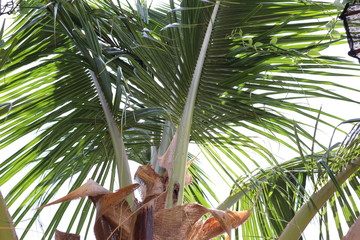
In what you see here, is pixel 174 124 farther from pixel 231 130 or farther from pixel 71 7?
pixel 71 7

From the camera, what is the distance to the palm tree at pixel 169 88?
1452mm

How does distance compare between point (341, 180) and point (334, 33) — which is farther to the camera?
point (341, 180)

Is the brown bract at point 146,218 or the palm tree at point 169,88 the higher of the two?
the palm tree at point 169,88

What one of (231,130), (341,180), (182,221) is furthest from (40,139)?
(341,180)

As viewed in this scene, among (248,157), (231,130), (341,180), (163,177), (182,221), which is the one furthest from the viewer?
(248,157)

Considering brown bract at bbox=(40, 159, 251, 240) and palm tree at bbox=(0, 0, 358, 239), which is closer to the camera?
brown bract at bbox=(40, 159, 251, 240)

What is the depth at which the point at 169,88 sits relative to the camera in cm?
155

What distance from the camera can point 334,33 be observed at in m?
1.35

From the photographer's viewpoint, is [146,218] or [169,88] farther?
[169,88]

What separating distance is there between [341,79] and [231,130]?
356 mm

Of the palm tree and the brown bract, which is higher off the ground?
the palm tree

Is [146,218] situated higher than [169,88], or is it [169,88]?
[169,88]

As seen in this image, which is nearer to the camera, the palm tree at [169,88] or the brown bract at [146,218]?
the brown bract at [146,218]

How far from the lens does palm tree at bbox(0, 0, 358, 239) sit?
4.76 feet
